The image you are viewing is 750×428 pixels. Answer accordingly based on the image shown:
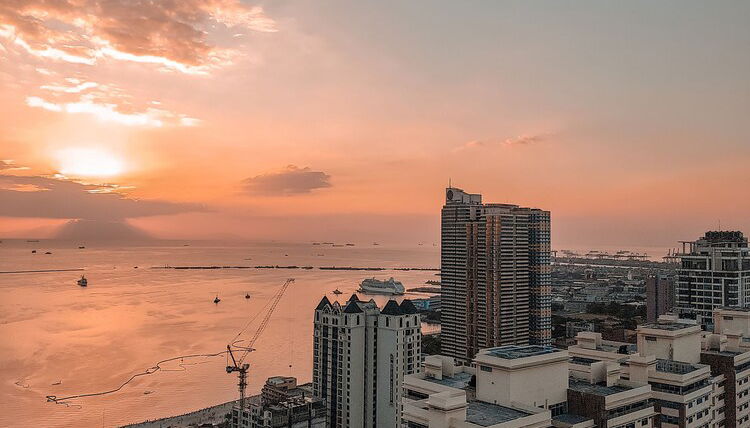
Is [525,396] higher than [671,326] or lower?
lower

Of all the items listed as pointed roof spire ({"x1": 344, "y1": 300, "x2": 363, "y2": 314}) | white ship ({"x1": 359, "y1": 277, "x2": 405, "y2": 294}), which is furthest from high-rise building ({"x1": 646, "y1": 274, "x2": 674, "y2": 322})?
white ship ({"x1": 359, "y1": 277, "x2": 405, "y2": 294})

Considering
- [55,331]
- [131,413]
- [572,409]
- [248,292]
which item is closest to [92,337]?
[55,331]

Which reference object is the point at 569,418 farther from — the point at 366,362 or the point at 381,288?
the point at 381,288

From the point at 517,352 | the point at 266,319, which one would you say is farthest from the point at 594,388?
the point at 266,319

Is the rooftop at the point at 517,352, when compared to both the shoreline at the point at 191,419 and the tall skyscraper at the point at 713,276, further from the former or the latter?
the tall skyscraper at the point at 713,276

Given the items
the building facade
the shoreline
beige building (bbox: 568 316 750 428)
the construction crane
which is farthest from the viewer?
the construction crane

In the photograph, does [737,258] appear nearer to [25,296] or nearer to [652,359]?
[652,359]

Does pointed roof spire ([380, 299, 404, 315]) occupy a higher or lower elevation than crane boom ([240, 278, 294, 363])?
higher

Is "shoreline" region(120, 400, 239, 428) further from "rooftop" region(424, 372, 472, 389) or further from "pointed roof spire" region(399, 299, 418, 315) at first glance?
"rooftop" region(424, 372, 472, 389)
